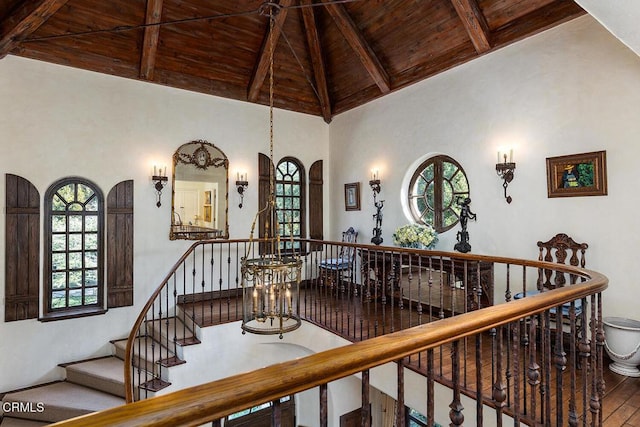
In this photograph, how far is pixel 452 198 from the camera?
5.00m

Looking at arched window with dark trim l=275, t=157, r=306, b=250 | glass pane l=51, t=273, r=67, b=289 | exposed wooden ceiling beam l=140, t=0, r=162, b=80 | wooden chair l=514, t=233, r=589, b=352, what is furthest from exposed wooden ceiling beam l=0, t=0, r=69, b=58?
wooden chair l=514, t=233, r=589, b=352

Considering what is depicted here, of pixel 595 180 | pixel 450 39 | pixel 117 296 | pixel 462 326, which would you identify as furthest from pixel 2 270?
pixel 595 180

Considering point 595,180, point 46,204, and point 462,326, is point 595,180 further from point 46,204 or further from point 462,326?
point 46,204

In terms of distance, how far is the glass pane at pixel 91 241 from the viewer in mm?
4875

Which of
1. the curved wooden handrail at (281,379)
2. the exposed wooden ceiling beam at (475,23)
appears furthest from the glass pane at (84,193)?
the exposed wooden ceiling beam at (475,23)

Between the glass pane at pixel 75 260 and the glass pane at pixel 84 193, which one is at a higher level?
the glass pane at pixel 84 193

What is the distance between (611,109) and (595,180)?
0.71 m

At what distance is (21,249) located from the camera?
4.43 m

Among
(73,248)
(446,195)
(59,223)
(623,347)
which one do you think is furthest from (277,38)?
(623,347)

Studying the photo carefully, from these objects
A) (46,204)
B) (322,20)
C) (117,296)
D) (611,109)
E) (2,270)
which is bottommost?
(117,296)

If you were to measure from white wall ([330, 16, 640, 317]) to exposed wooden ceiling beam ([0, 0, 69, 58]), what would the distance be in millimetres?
4800

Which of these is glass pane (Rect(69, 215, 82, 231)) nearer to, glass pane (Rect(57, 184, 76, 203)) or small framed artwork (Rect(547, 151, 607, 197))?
glass pane (Rect(57, 184, 76, 203))

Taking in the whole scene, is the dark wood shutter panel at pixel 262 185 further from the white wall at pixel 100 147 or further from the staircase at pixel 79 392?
the staircase at pixel 79 392

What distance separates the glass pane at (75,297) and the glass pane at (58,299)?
0.23 feet
